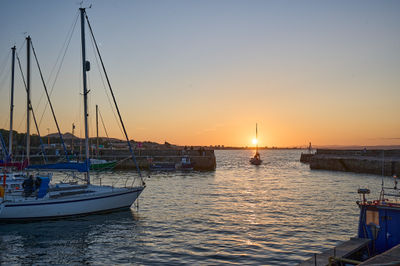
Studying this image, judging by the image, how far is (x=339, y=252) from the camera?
1306 cm

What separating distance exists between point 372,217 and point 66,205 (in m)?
19.6

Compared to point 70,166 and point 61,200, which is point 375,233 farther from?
point 70,166

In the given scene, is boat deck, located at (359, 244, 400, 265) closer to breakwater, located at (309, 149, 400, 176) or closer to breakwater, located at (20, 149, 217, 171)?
breakwater, located at (309, 149, 400, 176)

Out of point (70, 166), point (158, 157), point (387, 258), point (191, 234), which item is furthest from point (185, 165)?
point (387, 258)

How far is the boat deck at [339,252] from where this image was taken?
12.0 metres

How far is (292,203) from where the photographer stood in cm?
3256

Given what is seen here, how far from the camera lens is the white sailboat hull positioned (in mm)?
23688

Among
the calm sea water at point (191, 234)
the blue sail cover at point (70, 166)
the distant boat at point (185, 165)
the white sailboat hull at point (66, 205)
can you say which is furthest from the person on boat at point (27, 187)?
the distant boat at point (185, 165)

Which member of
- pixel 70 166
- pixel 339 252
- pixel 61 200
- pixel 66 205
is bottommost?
pixel 66 205

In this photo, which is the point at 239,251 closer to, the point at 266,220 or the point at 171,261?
the point at 171,261

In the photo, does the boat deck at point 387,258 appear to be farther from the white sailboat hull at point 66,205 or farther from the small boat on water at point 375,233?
the white sailboat hull at point 66,205

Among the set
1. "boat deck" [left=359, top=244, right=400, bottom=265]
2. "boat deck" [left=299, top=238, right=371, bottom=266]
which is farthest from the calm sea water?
"boat deck" [left=359, top=244, right=400, bottom=265]

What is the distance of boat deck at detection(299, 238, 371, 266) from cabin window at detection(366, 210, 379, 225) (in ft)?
2.72

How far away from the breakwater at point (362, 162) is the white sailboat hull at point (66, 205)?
46084 mm
